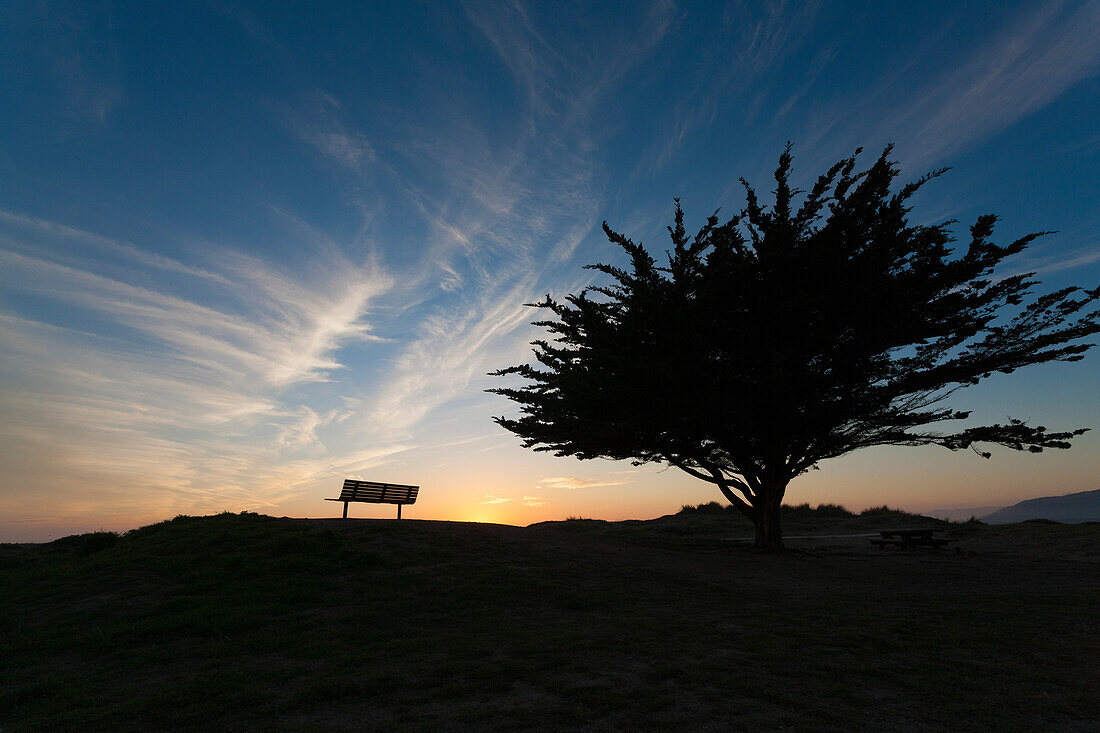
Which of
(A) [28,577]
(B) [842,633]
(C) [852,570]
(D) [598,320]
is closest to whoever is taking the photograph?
(B) [842,633]

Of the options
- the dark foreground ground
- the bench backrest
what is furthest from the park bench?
the dark foreground ground

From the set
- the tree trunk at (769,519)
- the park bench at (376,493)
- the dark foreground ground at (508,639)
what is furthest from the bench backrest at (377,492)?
the tree trunk at (769,519)

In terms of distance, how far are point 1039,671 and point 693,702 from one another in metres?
4.45

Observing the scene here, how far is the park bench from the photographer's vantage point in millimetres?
20016

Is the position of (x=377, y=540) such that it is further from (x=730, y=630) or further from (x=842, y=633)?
(x=842, y=633)

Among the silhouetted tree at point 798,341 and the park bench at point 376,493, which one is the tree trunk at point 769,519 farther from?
the park bench at point 376,493

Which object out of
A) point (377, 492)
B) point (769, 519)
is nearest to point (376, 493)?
point (377, 492)

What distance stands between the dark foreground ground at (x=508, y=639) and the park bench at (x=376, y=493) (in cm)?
490

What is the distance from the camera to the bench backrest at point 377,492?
20016 millimetres

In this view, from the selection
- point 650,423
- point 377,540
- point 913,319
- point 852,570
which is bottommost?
point 852,570

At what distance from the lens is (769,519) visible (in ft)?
63.9

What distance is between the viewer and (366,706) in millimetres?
5492

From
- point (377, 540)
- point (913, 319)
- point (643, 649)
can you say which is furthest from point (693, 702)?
point (913, 319)

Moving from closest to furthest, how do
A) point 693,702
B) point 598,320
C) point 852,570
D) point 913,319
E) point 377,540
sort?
point 693,702 < point 377,540 < point 852,570 < point 913,319 < point 598,320
